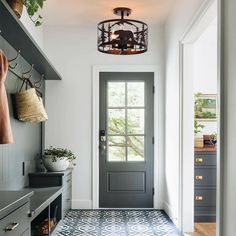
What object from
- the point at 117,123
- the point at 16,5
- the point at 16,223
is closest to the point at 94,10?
the point at 117,123

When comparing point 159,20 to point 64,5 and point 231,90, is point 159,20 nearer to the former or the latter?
point 64,5

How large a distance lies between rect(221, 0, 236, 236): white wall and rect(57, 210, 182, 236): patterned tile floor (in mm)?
1707

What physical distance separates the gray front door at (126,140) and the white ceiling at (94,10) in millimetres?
785

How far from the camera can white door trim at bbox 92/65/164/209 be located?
5.39m

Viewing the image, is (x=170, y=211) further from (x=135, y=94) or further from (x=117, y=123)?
(x=135, y=94)

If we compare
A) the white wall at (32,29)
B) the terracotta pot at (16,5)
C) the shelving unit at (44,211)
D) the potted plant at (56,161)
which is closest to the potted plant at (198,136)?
the potted plant at (56,161)

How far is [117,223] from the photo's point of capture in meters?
4.57

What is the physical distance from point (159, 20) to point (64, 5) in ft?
4.31

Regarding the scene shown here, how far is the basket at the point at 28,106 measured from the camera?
11.8 feet

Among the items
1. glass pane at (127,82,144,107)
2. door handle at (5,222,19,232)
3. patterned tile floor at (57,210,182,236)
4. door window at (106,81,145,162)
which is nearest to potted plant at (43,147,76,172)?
patterned tile floor at (57,210,182,236)

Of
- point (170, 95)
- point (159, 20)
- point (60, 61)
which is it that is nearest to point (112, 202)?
point (170, 95)

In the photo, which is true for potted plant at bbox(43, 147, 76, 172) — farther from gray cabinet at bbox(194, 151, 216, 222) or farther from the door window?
gray cabinet at bbox(194, 151, 216, 222)

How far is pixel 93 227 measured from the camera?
438 centimetres

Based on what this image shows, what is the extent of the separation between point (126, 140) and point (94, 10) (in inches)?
70.0
